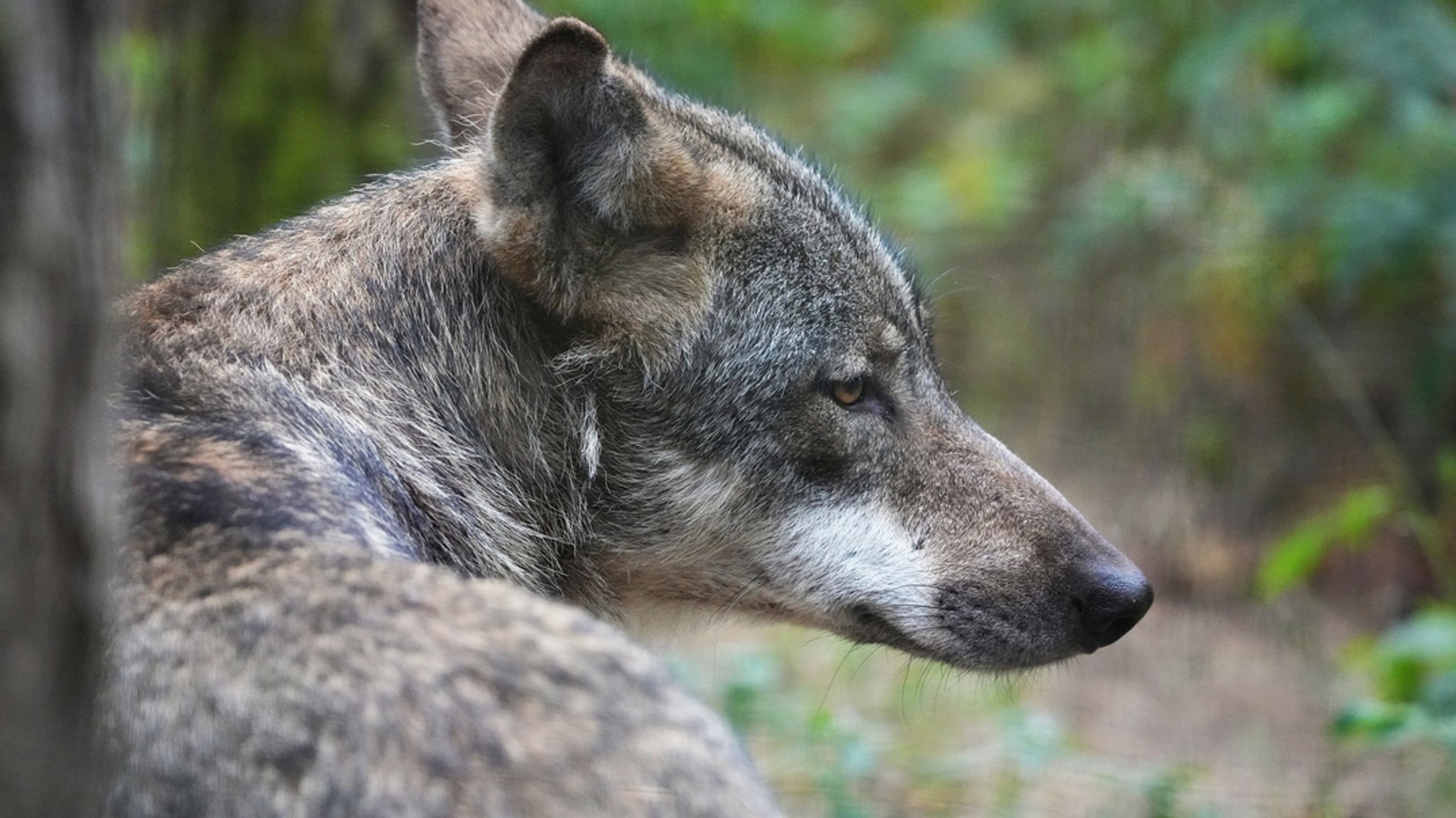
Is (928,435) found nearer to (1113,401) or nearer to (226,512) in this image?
(226,512)

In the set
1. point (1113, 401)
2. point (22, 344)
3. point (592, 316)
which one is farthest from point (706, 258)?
point (1113, 401)

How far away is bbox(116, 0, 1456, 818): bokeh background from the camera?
5887 millimetres

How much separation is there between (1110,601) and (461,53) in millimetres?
2633

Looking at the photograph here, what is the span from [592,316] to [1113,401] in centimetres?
761

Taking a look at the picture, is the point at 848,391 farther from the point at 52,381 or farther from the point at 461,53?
the point at 52,381

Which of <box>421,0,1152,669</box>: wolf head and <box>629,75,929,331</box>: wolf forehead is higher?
<box>629,75,929,331</box>: wolf forehead

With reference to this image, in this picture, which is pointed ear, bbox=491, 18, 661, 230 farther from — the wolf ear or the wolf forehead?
the wolf forehead

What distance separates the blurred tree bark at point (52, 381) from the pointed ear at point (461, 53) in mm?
2957

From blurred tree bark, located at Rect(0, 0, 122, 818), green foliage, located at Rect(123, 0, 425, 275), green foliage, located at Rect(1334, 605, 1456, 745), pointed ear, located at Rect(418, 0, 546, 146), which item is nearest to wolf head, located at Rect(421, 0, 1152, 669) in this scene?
pointed ear, located at Rect(418, 0, 546, 146)

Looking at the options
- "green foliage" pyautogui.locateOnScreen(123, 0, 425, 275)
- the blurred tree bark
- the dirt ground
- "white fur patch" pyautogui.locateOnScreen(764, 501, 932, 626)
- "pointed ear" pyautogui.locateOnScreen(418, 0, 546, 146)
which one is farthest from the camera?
"green foliage" pyautogui.locateOnScreen(123, 0, 425, 275)

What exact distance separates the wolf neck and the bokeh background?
1.17 m

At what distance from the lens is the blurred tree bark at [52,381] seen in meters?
1.72

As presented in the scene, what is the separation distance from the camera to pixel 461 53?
477 centimetres

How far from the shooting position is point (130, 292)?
3.74 m
